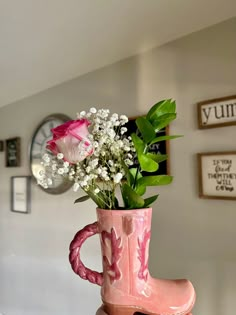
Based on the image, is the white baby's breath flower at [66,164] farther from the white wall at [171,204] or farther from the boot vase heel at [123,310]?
the white wall at [171,204]

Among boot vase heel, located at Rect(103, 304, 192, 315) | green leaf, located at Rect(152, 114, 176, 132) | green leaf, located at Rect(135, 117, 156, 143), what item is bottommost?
boot vase heel, located at Rect(103, 304, 192, 315)

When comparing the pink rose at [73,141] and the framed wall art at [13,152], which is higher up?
the framed wall art at [13,152]

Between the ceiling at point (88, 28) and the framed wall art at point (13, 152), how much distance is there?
670 millimetres

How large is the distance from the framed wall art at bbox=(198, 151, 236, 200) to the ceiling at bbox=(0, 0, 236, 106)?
0.55 meters

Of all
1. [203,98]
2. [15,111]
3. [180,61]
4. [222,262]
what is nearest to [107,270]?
[222,262]

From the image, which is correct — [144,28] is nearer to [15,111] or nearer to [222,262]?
[222,262]

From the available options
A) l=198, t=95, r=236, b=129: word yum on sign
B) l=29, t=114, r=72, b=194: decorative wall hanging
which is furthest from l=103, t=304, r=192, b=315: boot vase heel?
l=29, t=114, r=72, b=194: decorative wall hanging

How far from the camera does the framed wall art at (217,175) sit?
1.14 meters

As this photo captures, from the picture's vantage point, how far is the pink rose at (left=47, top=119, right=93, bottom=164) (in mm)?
625

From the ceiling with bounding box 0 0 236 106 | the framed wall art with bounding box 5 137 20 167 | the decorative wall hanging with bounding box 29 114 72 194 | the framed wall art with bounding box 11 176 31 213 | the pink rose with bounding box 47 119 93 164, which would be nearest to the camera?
the pink rose with bounding box 47 119 93 164

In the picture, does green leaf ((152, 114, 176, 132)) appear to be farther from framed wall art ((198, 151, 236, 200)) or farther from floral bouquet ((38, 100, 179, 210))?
framed wall art ((198, 151, 236, 200))

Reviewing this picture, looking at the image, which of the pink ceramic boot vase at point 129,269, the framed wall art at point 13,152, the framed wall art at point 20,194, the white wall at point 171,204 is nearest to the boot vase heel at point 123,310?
the pink ceramic boot vase at point 129,269

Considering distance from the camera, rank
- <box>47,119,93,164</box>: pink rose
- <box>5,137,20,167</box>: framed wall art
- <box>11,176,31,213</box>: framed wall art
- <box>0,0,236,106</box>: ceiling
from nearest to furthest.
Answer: <box>47,119,93,164</box>: pink rose, <box>0,0,236,106</box>: ceiling, <box>11,176,31,213</box>: framed wall art, <box>5,137,20,167</box>: framed wall art

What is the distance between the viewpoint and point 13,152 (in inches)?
90.7
